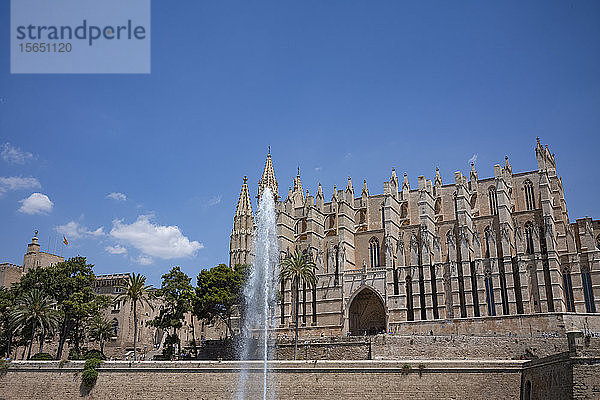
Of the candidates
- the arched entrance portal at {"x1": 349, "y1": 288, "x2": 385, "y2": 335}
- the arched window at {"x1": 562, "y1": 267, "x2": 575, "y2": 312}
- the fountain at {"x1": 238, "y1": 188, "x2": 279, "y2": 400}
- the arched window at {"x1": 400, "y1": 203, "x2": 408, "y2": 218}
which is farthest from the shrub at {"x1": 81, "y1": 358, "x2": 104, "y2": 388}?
the arched window at {"x1": 562, "y1": 267, "x2": 575, "y2": 312}

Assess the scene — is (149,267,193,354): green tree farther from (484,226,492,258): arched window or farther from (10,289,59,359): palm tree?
(484,226,492,258): arched window

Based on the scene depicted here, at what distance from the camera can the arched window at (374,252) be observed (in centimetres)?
6919

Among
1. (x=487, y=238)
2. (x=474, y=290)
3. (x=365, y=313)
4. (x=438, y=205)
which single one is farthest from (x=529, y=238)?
(x=365, y=313)

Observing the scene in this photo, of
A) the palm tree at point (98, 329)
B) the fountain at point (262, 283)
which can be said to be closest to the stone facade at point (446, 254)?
the fountain at point (262, 283)

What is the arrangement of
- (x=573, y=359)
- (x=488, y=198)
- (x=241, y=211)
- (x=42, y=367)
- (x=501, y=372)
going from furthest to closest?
(x=241, y=211) → (x=488, y=198) → (x=42, y=367) → (x=501, y=372) → (x=573, y=359)

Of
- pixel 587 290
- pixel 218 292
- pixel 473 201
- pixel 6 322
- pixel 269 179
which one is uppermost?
pixel 269 179

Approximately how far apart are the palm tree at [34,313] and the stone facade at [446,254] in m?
25.0

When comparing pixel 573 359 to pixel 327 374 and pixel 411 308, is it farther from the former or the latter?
pixel 411 308

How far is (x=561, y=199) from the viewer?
6412 centimetres

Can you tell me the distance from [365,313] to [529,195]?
23737 millimetres

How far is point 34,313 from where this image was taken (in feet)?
170

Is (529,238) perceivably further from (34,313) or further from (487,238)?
(34,313)

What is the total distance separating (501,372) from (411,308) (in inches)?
1015

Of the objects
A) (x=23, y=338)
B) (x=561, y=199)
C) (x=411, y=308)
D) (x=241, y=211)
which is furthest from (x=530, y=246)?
(x=23, y=338)
